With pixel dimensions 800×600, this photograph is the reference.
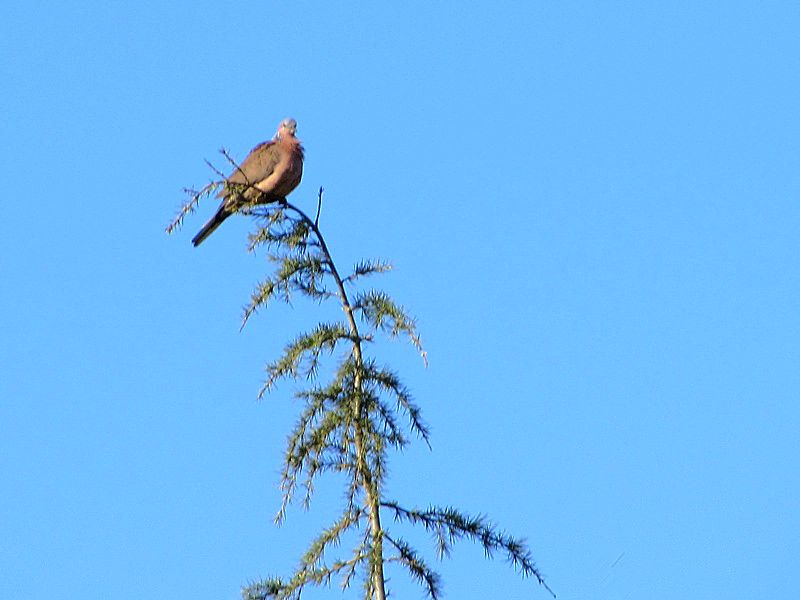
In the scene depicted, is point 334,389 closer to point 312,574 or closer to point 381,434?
point 381,434

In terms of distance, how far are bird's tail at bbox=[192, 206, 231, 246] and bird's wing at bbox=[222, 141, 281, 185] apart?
0.23 metres

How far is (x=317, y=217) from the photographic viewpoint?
5.70 m

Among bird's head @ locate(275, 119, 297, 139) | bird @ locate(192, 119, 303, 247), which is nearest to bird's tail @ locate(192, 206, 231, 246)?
bird @ locate(192, 119, 303, 247)

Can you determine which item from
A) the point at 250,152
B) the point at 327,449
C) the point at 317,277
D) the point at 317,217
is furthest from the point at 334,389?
the point at 250,152

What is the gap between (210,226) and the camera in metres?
9.14

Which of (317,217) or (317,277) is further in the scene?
(317,217)

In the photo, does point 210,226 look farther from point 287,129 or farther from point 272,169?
point 287,129

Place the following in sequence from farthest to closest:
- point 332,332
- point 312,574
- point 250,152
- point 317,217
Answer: point 250,152 < point 317,217 < point 332,332 < point 312,574

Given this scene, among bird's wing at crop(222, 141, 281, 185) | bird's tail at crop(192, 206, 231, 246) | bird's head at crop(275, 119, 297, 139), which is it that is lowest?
bird's tail at crop(192, 206, 231, 246)

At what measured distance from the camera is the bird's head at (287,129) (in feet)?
32.3

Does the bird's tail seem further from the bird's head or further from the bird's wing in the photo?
the bird's head

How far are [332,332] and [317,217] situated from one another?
789 millimetres

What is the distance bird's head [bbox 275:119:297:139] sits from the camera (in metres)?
9.84

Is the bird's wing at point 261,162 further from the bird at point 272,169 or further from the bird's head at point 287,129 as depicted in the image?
the bird's head at point 287,129
